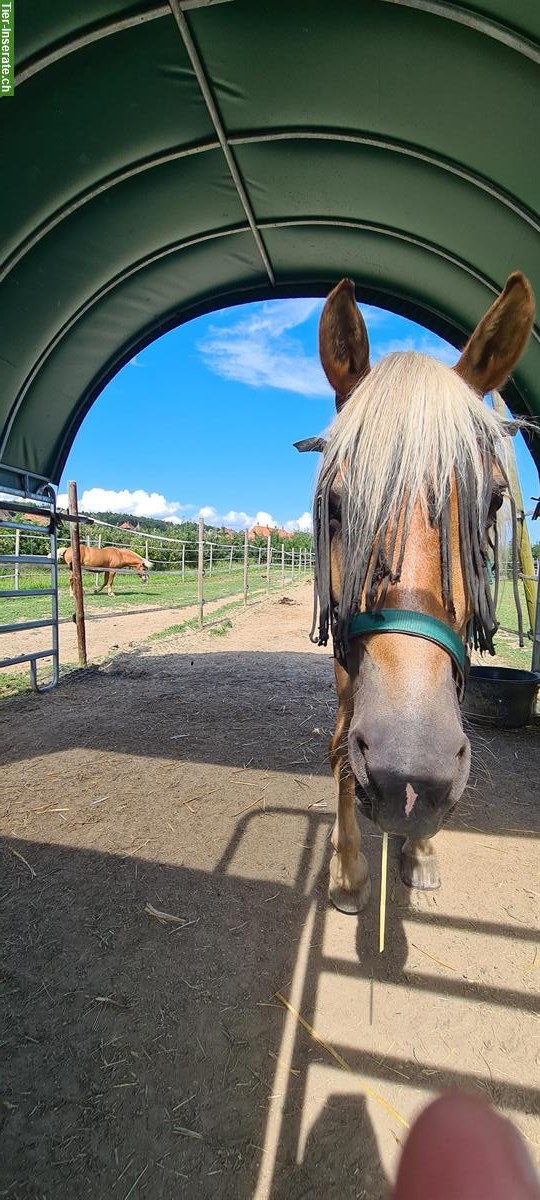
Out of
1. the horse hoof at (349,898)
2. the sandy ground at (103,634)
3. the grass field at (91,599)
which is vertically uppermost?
the grass field at (91,599)

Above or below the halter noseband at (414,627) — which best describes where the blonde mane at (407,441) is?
above

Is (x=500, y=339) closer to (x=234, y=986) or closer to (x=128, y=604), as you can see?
(x=234, y=986)

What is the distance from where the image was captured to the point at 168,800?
3215 millimetres

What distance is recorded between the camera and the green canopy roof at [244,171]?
103 inches

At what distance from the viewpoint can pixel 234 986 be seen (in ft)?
6.03

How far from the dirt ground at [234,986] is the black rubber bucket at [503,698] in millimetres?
1081

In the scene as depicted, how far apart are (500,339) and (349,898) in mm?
2315

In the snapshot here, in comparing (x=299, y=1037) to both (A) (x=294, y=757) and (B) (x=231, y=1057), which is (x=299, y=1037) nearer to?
(B) (x=231, y=1057)

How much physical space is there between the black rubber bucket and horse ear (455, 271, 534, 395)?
3338 millimetres

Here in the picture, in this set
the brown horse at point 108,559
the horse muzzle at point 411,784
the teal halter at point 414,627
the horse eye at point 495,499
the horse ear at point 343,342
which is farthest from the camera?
the brown horse at point 108,559

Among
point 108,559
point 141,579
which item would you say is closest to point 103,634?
point 108,559

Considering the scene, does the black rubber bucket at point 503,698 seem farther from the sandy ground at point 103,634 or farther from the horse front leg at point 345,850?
the sandy ground at point 103,634

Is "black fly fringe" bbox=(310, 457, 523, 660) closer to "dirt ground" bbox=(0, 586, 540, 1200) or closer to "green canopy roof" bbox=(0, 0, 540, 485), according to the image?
"dirt ground" bbox=(0, 586, 540, 1200)

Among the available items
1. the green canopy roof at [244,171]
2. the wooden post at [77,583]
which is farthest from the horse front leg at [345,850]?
the wooden post at [77,583]
